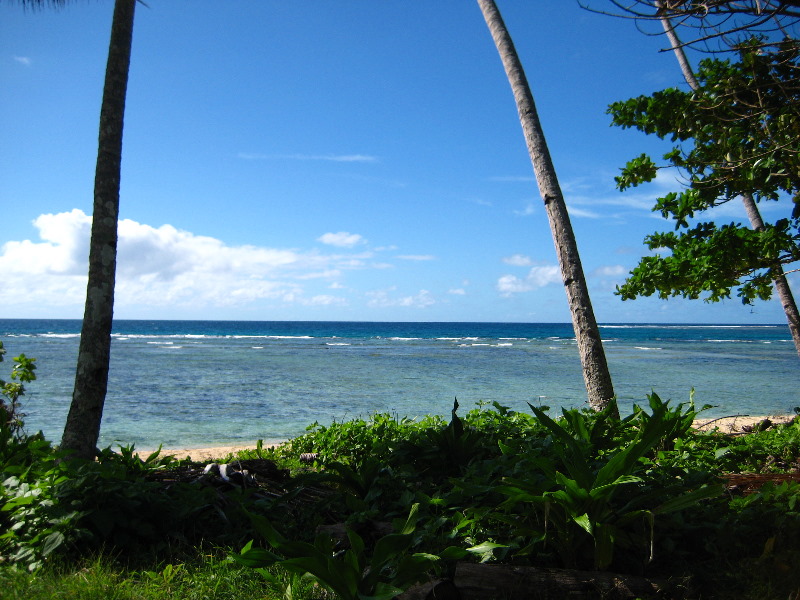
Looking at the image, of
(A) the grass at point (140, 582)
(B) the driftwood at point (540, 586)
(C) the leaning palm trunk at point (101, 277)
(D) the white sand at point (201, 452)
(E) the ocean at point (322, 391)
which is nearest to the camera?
(B) the driftwood at point (540, 586)

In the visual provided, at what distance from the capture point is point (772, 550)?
2617 mm

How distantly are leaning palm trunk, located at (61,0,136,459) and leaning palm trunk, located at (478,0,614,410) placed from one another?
4414 mm

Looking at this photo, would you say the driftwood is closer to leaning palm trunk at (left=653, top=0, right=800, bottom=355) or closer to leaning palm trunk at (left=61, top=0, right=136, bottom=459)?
leaning palm trunk at (left=61, top=0, right=136, bottom=459)

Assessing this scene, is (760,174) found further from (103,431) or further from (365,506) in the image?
(103,431)

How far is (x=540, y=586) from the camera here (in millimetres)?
2398

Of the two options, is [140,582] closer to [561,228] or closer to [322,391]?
[561,228]

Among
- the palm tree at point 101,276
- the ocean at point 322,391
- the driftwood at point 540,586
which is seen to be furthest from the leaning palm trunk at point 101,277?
the ocean at point 322,391

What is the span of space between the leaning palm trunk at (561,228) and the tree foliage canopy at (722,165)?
715mm

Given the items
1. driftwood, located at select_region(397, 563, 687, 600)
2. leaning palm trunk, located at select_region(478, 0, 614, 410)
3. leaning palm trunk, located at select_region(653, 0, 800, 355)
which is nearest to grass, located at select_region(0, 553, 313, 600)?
driftwood, located at select_region(397, 563, 687, 600)

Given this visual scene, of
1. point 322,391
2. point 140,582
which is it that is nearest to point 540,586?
point 140,582

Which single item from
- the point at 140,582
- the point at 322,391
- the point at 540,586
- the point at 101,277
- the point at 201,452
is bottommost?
the point at 322,391

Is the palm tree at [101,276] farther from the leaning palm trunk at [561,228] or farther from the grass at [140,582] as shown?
the leaning palm trunk at [561,228]

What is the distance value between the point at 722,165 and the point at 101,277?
596cm

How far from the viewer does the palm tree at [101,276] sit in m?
4.25
